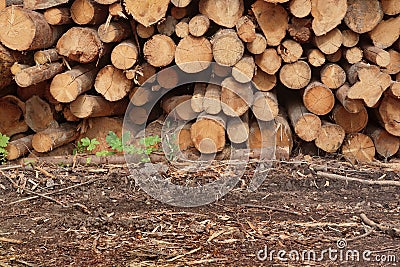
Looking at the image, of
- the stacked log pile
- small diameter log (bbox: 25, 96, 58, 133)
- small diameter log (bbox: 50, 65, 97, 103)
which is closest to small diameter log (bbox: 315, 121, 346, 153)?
the stacked log pile

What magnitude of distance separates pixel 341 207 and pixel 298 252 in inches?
34.3

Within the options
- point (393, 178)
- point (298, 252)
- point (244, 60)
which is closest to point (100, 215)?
point (298, 252)

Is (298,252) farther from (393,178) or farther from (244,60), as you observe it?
(244,60)

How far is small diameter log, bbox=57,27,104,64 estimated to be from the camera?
529 cm

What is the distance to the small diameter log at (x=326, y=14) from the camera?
505cm

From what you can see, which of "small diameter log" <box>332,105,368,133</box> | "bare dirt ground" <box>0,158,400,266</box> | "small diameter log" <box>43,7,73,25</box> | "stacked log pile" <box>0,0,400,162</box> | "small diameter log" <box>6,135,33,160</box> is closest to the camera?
"bare dirt ground" <box>0,158,400,266</box>

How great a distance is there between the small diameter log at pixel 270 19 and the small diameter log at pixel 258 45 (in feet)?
0.17

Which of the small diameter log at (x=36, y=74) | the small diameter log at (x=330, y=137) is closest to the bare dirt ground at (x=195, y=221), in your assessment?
the small diameter log at (x=330, y=137)

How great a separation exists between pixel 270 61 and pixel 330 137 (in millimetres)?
869

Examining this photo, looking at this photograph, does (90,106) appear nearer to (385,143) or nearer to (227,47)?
(227,47)

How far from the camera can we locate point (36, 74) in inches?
205

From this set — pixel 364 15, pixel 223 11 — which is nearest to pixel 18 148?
pixel 223 11

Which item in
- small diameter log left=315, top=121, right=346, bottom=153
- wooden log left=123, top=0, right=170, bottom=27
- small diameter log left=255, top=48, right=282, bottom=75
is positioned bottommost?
small diameter log left=315, top=121, right=346, bottom=153

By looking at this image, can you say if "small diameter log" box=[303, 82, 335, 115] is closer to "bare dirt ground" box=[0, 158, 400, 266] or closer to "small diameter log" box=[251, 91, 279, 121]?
"small diameter log" box=[251, 91, 279, 121]
